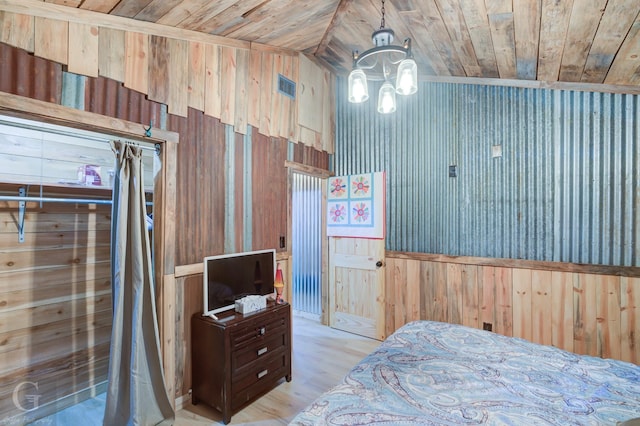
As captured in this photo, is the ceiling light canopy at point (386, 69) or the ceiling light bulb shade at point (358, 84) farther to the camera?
the ceiling light bulb shade at point (358, 84)

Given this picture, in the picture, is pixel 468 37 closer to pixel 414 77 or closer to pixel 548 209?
pixel 414 77

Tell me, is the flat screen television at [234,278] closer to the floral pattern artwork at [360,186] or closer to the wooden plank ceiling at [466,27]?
the floral pattern artwork at [360,186]

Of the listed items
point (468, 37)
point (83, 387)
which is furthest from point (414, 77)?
point (83, 387)

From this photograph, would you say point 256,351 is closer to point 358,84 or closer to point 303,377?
point 303,377

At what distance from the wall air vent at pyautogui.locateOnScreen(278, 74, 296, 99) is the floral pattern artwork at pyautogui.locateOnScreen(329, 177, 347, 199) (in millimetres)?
1204

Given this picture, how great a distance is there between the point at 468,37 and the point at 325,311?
3451 millimetres

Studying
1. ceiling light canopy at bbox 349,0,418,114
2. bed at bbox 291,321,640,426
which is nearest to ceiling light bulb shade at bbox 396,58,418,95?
ceiling light canopy at bbox 349,0,418,114

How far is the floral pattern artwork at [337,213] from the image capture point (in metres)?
4.08

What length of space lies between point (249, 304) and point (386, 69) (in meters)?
2.02

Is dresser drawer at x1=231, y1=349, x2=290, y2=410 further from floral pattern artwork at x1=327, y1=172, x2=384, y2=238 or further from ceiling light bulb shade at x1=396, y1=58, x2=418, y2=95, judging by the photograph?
ceiling light bulb shade at x1=396, y1=58, x2=418, y2=95

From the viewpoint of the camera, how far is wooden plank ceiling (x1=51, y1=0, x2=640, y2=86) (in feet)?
Answer: 6.17

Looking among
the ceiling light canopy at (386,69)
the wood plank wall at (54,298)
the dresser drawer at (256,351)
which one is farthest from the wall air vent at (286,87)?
the dresser drawer at (256,351)

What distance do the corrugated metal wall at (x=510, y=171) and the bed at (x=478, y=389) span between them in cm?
148

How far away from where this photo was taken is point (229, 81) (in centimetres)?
277
